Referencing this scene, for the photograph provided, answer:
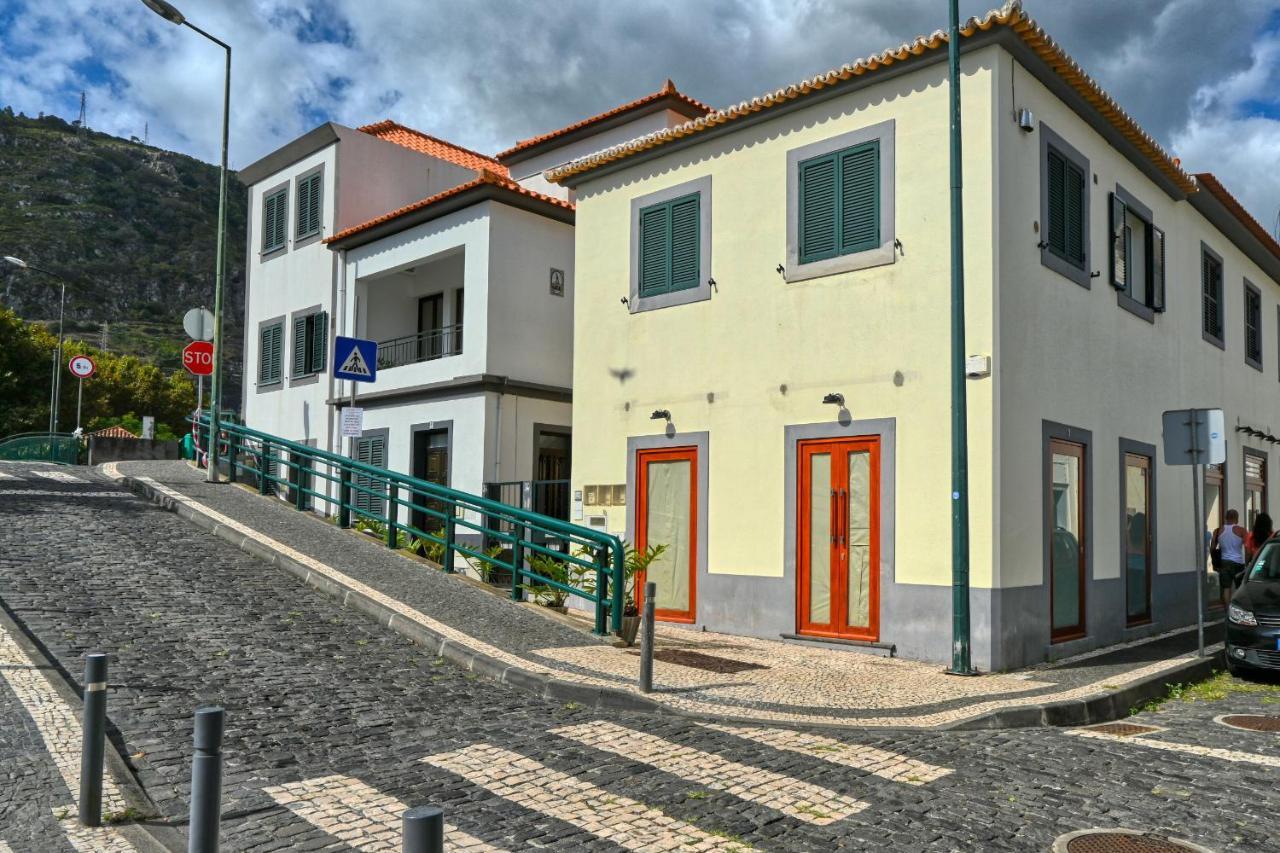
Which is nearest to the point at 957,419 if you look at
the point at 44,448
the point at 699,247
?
the point at 699,247

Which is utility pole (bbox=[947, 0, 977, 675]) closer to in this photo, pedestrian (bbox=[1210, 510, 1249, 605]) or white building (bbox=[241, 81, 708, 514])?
pedestrian (bbox=[1210, 510, 1249, 605])

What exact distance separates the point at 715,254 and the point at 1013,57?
4.30 meters

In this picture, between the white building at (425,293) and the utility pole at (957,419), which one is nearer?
the utility pole at (957,419)

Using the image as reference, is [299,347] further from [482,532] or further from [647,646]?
[647,646]

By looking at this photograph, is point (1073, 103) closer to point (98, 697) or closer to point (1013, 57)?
point (1013, 57)

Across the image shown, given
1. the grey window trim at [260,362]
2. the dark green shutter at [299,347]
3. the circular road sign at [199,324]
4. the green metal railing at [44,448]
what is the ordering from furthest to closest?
the green metal railing at [44,448] → the grey window trim at [260,362] → the dark green shutter at [299,347] → the circular road sign at [199,324]

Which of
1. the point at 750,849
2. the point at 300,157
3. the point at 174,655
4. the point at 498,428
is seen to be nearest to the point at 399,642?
the point at 174,655

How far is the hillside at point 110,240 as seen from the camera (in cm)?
7628

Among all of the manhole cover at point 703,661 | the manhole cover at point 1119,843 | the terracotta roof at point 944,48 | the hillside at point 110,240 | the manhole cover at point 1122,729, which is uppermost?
the hillside at point 110,240

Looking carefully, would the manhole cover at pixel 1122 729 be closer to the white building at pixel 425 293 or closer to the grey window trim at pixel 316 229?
the white building at pixel 425 293

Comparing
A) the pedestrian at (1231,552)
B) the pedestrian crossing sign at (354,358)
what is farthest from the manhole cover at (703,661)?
Answer: the pedestrian at (1231,552)

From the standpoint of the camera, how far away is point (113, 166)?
97.1 metres

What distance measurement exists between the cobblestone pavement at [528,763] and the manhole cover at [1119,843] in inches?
4.6

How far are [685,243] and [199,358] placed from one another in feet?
Result: 35.6
